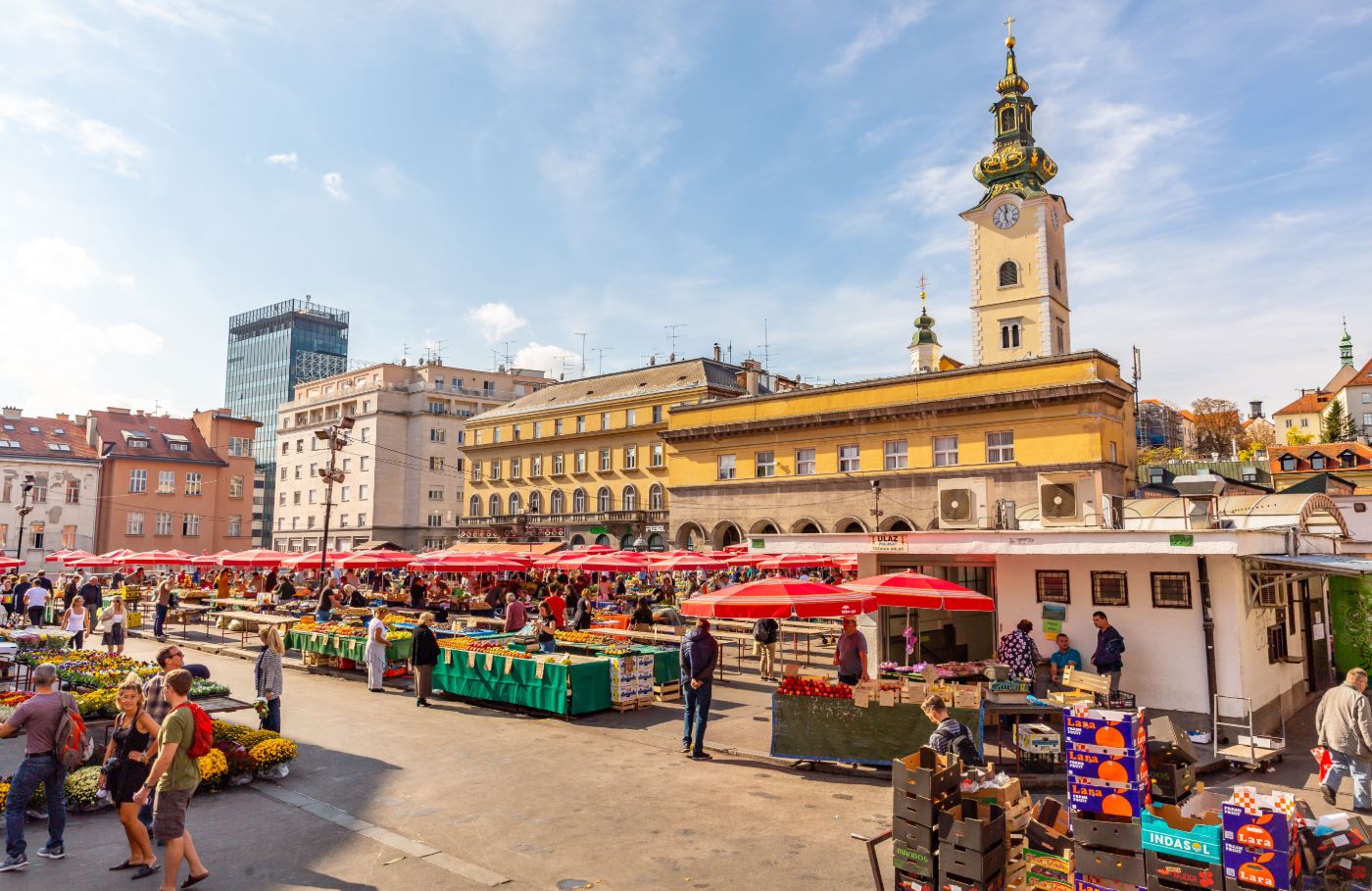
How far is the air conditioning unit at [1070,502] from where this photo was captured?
1764cm

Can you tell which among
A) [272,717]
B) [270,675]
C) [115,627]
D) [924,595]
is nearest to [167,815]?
[270,675]

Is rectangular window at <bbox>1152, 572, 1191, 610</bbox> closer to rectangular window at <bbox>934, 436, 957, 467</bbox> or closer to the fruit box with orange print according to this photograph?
the fruit box with orange print

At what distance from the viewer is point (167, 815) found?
23.9 ft

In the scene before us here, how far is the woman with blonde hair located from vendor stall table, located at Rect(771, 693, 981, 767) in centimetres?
756

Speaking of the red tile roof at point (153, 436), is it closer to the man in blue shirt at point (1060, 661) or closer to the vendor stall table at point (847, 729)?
the vendor stall table at point (847, 729)

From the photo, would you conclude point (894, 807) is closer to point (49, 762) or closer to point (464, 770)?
point (464, 770)

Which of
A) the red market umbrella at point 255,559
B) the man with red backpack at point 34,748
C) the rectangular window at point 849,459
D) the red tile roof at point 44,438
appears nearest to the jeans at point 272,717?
the man with red backpack at point 34,748

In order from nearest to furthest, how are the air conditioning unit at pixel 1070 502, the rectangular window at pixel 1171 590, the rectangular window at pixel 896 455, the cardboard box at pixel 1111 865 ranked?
1. the cardboard box at pixel 1111 865
2. the rectangular window at pixel 1171 590
3. the air conditioning unit at pixel 1070 502
4. the rectangular window at pixel 896 455

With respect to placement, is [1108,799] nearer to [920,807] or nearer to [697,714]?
[920,807]

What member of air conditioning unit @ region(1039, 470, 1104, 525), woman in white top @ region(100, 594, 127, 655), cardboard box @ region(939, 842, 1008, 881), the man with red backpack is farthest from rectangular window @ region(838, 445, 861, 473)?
the man with red backpack

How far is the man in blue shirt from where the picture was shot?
1461 cm

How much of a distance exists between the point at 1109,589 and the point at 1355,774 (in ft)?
17.3

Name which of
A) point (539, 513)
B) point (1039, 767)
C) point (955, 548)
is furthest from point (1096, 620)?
point (539, 513)

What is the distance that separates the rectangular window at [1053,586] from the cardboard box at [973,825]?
32.6 feet
